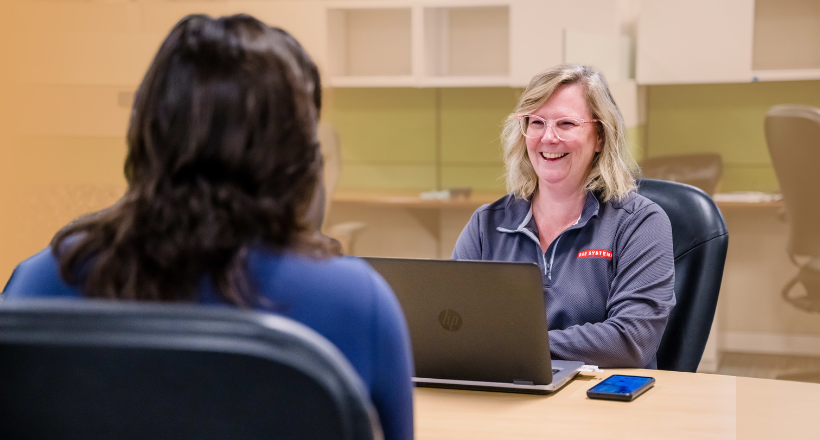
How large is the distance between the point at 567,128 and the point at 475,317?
2.45 feet

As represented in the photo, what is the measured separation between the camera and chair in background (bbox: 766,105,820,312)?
132 inches

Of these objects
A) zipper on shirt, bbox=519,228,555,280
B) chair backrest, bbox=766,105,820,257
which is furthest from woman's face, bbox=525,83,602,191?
chair backrest, bbox=766,105,820,257

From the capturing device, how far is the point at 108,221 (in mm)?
789

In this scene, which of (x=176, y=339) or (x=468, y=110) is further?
(x=468, y=110)

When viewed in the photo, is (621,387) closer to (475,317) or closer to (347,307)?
(475,317)

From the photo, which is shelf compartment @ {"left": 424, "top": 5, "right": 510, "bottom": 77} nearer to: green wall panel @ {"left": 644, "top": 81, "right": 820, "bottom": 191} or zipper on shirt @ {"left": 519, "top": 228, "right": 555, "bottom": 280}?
green wall panel @ {"left": 644, "top": 81, "right": 820, "bottom": 191}

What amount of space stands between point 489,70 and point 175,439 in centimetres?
410

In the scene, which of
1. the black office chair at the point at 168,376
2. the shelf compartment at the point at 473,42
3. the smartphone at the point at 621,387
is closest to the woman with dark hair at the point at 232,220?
the black office chair at the point at 168,376

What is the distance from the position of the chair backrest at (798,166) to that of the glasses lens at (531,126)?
1877 mm

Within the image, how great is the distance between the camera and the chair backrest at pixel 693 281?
5.80 ft

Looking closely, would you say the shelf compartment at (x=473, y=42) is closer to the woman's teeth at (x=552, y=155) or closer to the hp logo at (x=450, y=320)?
the woman's teeth at (x=552, y=155)

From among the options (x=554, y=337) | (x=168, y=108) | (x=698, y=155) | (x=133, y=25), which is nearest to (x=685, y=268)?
(x=554, y=337)

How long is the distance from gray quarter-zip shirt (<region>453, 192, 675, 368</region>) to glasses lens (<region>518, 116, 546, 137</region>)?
0.18m

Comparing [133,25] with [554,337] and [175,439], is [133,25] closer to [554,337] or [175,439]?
[554,337]
